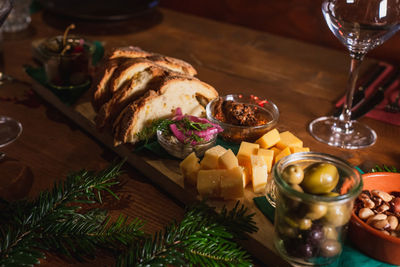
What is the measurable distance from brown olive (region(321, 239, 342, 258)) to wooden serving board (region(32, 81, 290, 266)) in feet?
0.31

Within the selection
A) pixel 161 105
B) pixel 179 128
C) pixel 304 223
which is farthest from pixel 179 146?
pixel 304 223

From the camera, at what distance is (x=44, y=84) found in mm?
1628

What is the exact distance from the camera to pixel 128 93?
1.36 m

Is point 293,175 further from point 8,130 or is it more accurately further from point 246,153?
point 8,130

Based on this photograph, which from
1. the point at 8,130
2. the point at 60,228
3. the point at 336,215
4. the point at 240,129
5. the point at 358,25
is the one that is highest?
the point at 358,25

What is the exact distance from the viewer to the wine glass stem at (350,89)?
133 cm

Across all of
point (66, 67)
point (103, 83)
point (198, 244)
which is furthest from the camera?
point (66, 67)

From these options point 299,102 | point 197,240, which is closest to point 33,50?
point 299,102

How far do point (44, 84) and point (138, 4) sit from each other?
0.91 metres

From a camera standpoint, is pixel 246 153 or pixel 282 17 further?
pixel 282 17

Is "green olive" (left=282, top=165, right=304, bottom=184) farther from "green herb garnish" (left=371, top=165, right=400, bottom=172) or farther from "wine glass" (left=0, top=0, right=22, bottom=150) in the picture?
"wine glass" (left=0, top=0, right=22, bottom=150)

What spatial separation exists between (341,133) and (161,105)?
589 millimetres

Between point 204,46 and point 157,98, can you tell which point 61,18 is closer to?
point 204,46

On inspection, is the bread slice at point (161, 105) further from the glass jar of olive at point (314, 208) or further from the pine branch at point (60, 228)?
the glass jar of olive at point (314, 208)
